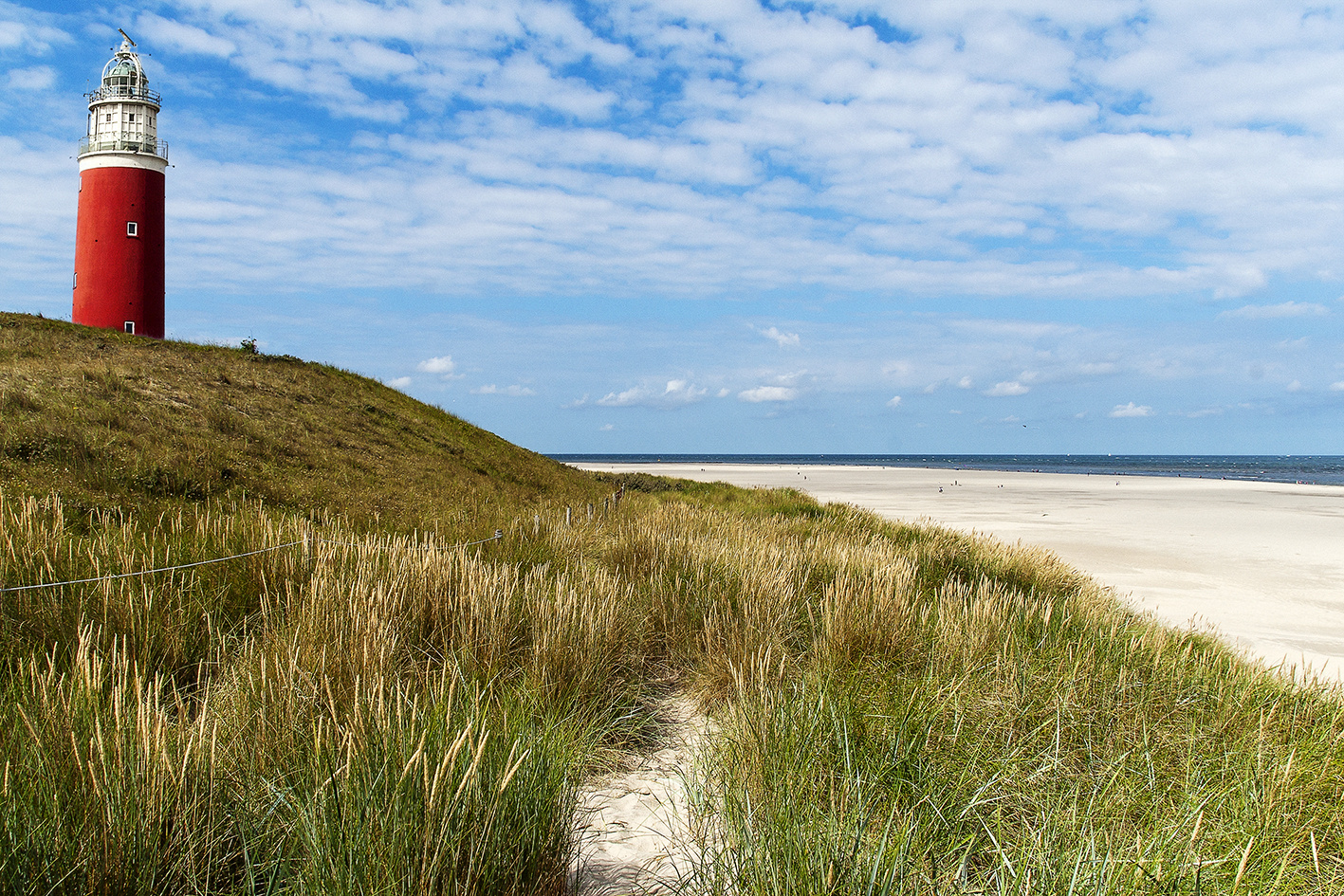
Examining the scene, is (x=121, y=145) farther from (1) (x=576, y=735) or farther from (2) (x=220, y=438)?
(1) (x=576, y=735)

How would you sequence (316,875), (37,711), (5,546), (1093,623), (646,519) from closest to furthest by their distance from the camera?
1. (316,875)
2. (37,711)
3. (5,546)
4. (1093,623)
5. (646,519)

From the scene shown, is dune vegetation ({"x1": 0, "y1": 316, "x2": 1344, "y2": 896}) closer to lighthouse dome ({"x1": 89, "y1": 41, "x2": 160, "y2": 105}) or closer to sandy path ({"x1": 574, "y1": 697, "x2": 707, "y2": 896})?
sandy path ({"x1": 574, "y1": 697, "x2": 707, "y2": 896})

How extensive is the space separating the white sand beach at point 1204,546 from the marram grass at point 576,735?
82.1 inches

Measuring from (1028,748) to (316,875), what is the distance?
274cm

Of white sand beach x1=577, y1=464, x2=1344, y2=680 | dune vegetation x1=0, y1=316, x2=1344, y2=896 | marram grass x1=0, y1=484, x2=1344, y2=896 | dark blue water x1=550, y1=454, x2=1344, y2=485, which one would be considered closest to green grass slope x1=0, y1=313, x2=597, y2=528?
dune vegetation x1=0, y1=316, x2=1344, y2=896

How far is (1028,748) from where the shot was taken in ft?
10.2

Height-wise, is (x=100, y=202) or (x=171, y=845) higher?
(x=100, y=202)

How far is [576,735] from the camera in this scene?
3428 millimetres

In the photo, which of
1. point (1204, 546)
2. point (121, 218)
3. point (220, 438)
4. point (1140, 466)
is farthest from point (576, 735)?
point (1140, 466)

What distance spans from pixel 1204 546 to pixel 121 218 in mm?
32402

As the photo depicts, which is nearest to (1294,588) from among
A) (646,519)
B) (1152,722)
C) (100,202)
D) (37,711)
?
(646,519)

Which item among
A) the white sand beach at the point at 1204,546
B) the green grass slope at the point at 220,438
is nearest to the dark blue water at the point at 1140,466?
the white sand beach at the point at 1204,546

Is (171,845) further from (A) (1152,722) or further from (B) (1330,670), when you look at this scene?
(B) (1330,670)

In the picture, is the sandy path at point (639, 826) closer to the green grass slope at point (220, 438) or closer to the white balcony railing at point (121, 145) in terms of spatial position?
the green grass slope at point (220, 438)
